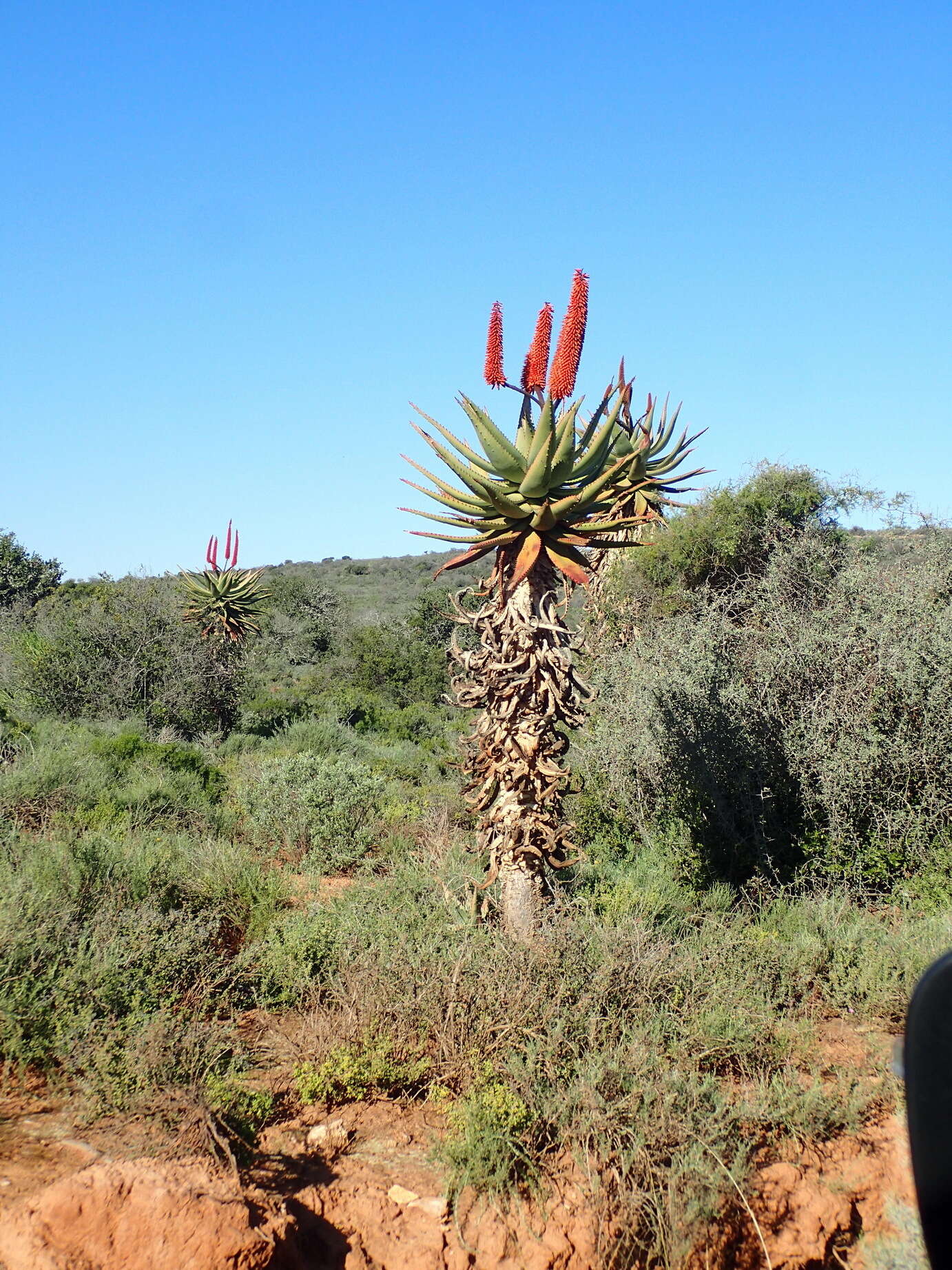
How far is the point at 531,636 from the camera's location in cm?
539

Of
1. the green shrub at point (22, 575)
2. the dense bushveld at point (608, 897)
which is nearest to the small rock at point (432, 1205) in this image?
the dense bushveld at point (608, 897)

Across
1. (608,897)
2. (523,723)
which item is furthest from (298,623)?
(523,723)

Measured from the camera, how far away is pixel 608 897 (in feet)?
20.0

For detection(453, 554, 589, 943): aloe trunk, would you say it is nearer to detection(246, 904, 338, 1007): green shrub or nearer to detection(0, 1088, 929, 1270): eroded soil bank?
detection(246, 904, 338, 1007): green shrub

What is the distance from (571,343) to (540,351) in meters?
0.24

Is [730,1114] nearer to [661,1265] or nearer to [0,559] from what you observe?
[661,1265]

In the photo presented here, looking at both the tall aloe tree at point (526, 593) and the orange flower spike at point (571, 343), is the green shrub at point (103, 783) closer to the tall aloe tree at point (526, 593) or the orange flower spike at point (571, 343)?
the tall aloe tree at point (526, 593)

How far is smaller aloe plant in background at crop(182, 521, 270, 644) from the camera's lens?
16.6m

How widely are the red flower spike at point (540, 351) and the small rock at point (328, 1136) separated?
13.3 ft

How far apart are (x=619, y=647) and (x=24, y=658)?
10.1 m

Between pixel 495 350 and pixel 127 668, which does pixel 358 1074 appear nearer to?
pixel 495 350

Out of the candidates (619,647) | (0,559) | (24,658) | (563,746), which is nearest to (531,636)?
(563,746)

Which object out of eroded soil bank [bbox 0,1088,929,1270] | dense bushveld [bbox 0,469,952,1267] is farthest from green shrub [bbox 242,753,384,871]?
eroded soil bank [bbox 0,1088,929,1270]

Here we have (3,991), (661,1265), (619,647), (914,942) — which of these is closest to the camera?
(661,1265)
